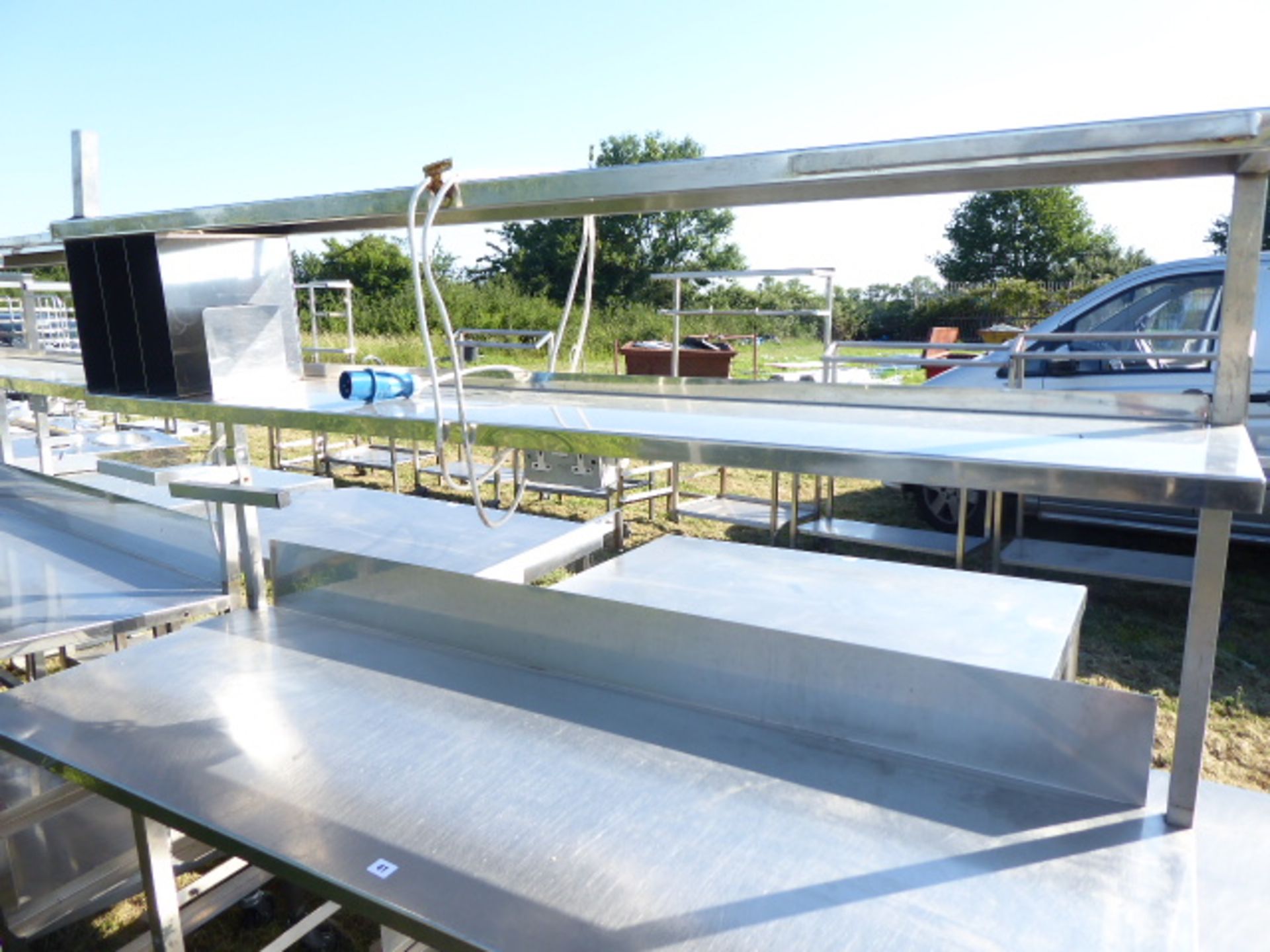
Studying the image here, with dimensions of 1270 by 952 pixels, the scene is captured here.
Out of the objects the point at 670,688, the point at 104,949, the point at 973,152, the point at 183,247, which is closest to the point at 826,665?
the point at 670,688

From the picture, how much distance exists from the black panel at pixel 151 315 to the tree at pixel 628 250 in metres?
19.9

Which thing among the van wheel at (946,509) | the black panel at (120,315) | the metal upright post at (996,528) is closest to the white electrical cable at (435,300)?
the black panel at (120,315)

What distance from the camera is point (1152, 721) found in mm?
1067

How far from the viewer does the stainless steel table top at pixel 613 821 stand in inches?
36.5

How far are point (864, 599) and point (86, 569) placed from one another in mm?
1960

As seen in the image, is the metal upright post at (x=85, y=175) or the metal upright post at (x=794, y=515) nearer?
the metal upright post at (x=85, y=175)

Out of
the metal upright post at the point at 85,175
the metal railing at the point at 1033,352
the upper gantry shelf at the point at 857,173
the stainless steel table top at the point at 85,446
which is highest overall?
the metal upright post at the point at 85,175

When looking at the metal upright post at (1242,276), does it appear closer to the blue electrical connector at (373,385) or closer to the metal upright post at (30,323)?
the blue electrical connector at (373,385)

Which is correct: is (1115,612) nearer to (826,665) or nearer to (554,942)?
(826,665)

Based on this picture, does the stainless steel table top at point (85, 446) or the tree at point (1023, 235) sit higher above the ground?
the tree at point (1023, 235)

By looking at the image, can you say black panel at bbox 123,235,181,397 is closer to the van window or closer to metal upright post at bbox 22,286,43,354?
metal upright post at bbox 22,286,43,354

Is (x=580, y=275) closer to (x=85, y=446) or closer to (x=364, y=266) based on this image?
Answer: (x=85, y=446)

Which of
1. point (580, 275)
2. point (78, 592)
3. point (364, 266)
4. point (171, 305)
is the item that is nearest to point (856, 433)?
point (580, 275)

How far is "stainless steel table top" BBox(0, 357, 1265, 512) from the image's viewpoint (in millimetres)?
839
